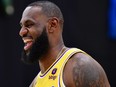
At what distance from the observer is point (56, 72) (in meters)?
5.48

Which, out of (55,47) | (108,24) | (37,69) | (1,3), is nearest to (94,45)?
(108,24)

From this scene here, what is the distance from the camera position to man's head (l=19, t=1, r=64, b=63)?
18.3ft

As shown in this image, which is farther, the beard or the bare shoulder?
the beard

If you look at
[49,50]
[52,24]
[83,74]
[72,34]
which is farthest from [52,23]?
[72,34]

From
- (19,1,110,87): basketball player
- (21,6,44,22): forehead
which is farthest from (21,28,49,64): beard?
(21,6,44,22): forehead

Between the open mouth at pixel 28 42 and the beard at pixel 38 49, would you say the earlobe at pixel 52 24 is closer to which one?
the beard at pixel 38 49

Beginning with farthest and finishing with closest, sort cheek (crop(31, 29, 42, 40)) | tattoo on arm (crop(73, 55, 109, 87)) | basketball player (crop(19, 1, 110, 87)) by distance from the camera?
cheek (crop(31, 29, 42, 40)) → basketball player (crop(19, 1, 110, 87)) → tattoo on arm (crop(73, 55, 109, 87))

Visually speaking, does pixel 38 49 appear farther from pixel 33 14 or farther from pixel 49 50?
pixel 33 14

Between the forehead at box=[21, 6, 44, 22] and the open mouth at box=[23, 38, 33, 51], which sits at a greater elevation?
the forehead at box=[21, 6, 44, 22]

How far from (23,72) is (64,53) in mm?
4275

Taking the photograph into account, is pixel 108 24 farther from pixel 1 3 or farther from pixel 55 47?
pixel 55 47

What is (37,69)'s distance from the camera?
980 centimetres

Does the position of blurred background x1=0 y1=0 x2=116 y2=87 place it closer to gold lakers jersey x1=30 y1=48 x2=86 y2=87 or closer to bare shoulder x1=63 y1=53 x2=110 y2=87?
gold lakers jersey x1=30 y1=48 x2=86 y2=87

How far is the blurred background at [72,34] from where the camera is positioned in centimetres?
977
